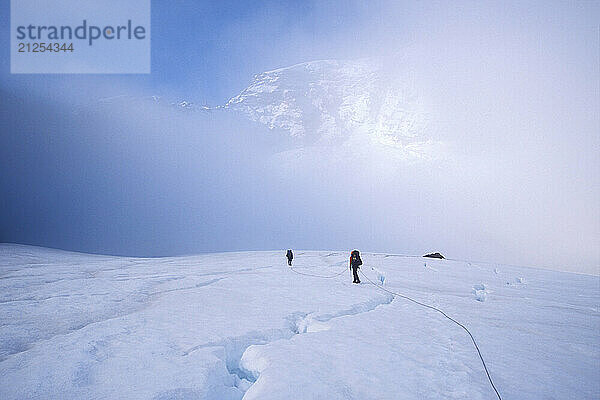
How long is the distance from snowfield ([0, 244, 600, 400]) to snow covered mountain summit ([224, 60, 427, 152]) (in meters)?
128

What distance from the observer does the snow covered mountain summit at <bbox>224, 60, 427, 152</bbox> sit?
411 feet

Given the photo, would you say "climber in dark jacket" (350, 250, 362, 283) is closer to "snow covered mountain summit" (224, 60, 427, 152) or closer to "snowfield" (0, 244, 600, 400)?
"snowfield" (0, 244, 600, 400)

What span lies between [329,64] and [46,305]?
180 metres

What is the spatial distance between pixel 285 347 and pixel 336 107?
474 ft

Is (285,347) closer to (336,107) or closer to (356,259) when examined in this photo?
(356,259)

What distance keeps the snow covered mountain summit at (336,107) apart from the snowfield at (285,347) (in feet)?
420

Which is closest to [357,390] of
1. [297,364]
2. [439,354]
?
[297,364]

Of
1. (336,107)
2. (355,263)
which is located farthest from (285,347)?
(336,107)

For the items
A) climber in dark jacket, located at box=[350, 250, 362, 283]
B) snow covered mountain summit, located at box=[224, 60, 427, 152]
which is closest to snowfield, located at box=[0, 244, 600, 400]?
climber in dark jacket, located at box=[350, 250, 362, 283]

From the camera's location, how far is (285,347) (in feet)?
14.2

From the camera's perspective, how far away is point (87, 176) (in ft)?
250

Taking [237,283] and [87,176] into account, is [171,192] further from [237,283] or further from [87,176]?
[237,283]

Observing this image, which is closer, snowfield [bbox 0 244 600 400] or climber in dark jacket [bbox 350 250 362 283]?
snowfield [bbox 0 244 600 400]

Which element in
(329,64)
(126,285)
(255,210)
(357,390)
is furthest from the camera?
(329,64)
